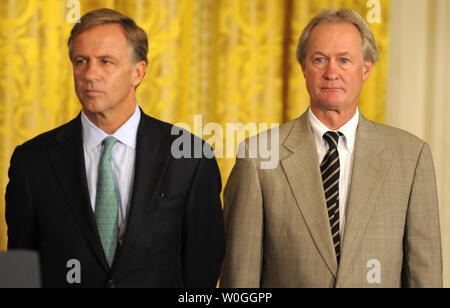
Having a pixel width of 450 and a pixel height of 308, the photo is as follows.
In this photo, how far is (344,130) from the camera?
1.70 metres

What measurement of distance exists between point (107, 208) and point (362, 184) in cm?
69

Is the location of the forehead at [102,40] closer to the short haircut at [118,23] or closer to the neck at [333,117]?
the short haircut at [118,23]

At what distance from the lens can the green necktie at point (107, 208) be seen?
1.56 metres

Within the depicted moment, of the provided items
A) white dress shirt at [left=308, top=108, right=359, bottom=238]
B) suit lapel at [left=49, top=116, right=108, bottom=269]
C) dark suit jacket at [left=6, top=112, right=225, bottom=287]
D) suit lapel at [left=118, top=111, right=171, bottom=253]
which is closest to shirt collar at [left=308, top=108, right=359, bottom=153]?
white dress shirt at [left=308, top=108, right=359, bottom=238]

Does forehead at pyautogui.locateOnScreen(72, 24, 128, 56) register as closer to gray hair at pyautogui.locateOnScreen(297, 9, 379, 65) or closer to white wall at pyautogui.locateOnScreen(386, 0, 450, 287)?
gray hair at pyautogui.locateOnScreen(297, 9, 379, 65)

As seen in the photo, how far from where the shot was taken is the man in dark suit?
1.55 metres

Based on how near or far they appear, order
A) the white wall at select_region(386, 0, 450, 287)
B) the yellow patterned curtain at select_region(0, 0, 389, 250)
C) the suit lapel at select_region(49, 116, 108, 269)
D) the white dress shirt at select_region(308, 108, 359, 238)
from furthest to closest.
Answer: the white wall at select_region(386, 0, 450, 287) → the yellow patterned curtain at select_region(0, 0, 389, 250) → the white dress shirt at select_region(308, 108, 359, 238) → the suit lapel at select_region(49, 116, 108, 269)

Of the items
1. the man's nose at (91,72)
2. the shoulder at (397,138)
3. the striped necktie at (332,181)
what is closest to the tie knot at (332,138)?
the striped necktie at (332,181)

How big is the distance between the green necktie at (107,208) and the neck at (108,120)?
0.08 m

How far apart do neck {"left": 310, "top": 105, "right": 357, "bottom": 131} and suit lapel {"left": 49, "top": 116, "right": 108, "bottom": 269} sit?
0.67 m

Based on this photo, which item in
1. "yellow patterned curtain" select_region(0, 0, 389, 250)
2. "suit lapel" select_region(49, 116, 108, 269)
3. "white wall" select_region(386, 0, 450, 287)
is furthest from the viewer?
"white wall" select_region(386, 0, 450, 287)

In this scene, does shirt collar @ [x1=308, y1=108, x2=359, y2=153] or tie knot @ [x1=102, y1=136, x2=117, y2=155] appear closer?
tie knot @ [x1=102, y1=136, x2=117, y2=155]

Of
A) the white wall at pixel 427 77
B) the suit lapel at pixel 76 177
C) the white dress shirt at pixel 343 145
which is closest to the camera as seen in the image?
the suit lapel at pixel 76 177

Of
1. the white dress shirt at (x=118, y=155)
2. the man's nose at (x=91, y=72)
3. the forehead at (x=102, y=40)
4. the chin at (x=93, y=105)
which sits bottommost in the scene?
the white dress shirt at (x=118, y=155)
